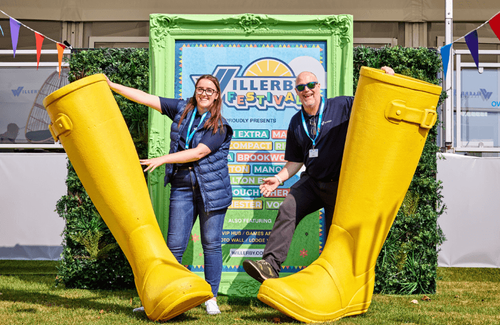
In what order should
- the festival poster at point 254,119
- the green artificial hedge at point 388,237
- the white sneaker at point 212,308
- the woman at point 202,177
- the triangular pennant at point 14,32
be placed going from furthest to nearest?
the triangular pennant at point 14,32, the green artificial hedge at point 388,237, the festival poster at point 254,119, the woman at point 202,177, the white sneaker at point 212,308

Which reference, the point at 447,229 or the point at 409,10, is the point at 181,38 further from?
the point at 409,10

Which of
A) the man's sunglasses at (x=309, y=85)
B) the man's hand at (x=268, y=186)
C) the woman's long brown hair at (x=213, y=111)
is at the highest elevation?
the man's sunglasses at (x=309, y=85)

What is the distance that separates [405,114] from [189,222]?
1.58 metres

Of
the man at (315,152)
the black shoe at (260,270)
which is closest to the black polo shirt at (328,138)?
the man at (315,152)

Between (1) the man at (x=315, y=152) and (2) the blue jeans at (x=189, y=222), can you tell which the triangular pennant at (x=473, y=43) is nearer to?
(1) the man at (x=315, y=152)

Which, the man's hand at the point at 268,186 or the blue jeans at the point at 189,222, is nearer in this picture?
the man's hand at the point at 268,186

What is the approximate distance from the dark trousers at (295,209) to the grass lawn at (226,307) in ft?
1.29

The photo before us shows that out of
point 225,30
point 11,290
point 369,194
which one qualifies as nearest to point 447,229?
point 369,194

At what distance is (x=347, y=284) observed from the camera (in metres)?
2.56

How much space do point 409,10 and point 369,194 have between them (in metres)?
5.80

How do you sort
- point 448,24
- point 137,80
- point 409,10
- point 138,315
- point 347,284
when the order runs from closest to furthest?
1. point 347,284
2. point 138,315
3. point 137,80
4. point 448,24
5. point 409,10

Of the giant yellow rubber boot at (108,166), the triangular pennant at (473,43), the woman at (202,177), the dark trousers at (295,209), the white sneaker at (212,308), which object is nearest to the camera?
the giant yellow rubber boot at (108,166)

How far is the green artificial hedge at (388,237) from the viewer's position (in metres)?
3.85

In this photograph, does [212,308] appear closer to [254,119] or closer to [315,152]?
[315,152]
